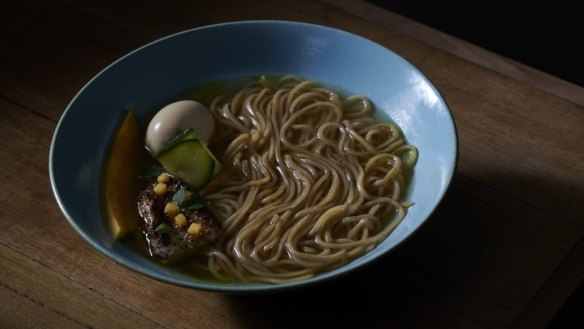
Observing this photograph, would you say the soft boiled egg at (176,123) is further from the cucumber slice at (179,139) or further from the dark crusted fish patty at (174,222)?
the dark crusted fish patty at (174,222)

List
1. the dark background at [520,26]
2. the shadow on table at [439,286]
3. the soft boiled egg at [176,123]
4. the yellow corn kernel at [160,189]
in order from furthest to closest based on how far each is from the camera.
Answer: the dark background at [520,26] < the soft boiled egg at [176,123] < the yellow corn kernel at [160,189] < the shadow on table at [439,286]

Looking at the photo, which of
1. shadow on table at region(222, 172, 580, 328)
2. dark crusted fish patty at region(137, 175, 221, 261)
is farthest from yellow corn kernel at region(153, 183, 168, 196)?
shadow on table at region(222, 172, 580, 328)

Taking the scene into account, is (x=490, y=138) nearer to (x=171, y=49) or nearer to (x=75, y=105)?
(x=171, y=49)

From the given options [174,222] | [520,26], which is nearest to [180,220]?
[174,222]

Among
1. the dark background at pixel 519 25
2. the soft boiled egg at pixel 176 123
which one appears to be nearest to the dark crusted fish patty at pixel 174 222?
the soft boiled egg at pixel 176 123

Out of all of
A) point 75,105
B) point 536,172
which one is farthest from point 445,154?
point 75,105

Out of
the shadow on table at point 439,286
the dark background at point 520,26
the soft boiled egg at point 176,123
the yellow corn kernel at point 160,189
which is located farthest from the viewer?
the dark background at point 520,26
